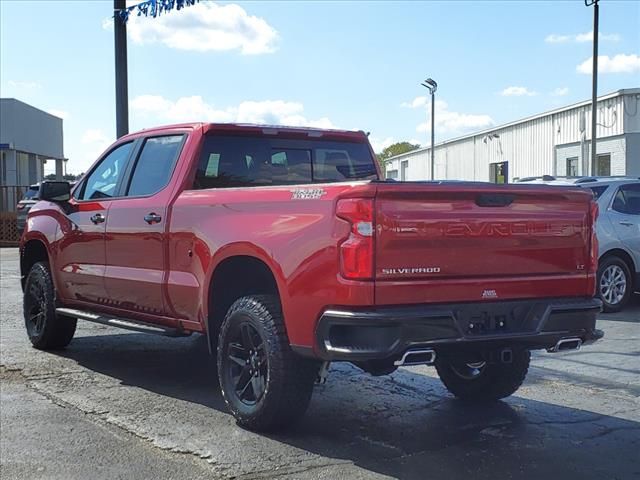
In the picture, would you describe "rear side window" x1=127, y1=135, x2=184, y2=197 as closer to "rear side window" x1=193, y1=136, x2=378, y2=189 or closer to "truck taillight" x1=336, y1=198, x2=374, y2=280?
"rear side window" x1=193, y1=136, x2=378, y2=189

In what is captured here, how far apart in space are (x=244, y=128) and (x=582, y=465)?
3.50 metres

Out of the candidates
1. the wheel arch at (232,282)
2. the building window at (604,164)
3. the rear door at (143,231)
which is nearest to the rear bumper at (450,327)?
the wheel arch at (232,282)

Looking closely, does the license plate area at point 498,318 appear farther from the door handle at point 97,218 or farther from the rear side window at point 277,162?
the door handle at point 97,218

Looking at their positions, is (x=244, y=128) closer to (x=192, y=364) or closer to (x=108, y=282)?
(x=108, y=282)

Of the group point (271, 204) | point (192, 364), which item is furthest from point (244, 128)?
point (192, 364)

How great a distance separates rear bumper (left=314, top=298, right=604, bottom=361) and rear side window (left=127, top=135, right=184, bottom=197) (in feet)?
7.96

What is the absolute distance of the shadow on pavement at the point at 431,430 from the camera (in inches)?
172

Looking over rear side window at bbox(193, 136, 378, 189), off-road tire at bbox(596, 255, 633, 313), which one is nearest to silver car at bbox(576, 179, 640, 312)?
off-road tire at bbox(596, 255, 633, 313)

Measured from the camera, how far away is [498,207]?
4535 mm

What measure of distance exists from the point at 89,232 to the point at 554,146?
2512 cm

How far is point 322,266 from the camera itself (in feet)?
14.2

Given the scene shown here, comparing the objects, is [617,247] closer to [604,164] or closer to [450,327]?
[450,327]

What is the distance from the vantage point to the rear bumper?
4.12 meters

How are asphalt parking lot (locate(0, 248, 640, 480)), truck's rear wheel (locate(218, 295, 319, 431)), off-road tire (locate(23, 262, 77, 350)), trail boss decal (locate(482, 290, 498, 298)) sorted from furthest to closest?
1. off-road tire (locate(23, 262, 77, 350))
2. truck's rear wheel (locate(218, 295, 319, 431))
3. trail boss decal (locate(482, 290, 498, 298))
4. asphalt parking lot (locate(0, 248, 640, 480))
